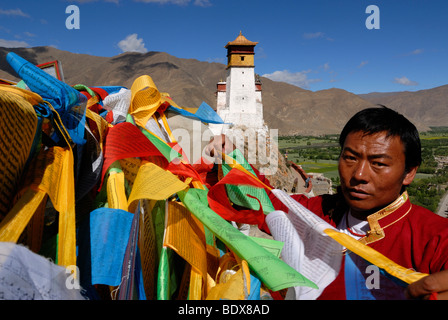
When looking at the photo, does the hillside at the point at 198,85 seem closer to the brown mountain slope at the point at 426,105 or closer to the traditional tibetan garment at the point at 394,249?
the brown mountain slope at the point at 426,105

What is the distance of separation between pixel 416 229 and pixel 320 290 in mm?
510

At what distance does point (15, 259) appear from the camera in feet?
2.16

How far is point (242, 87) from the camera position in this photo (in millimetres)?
21531

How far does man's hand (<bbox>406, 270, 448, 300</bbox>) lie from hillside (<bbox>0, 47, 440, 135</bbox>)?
245ft

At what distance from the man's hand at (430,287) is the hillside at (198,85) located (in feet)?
245

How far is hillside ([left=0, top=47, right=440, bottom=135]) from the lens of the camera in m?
86.8

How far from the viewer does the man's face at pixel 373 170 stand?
3.94ft

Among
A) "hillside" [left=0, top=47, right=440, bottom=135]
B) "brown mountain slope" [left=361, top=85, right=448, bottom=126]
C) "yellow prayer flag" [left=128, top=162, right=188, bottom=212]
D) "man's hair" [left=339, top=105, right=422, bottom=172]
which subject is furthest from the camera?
"brown mountain slope" [left=361, top=85, right=448, bottom=126]

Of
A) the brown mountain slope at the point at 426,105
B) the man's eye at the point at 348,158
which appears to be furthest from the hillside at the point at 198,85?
the man's eye at the point at 348,158

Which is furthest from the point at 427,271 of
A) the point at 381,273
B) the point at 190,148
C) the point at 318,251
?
the point at 190,148

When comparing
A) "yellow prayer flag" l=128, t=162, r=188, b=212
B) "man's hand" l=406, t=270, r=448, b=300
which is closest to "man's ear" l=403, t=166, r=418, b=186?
"man's hand" l=406, t=270, r=448, b=300

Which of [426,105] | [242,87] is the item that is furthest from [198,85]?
[426,105]

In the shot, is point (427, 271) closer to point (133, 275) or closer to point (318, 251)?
point (318, 251)

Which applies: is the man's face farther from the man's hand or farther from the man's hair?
the man's hand
